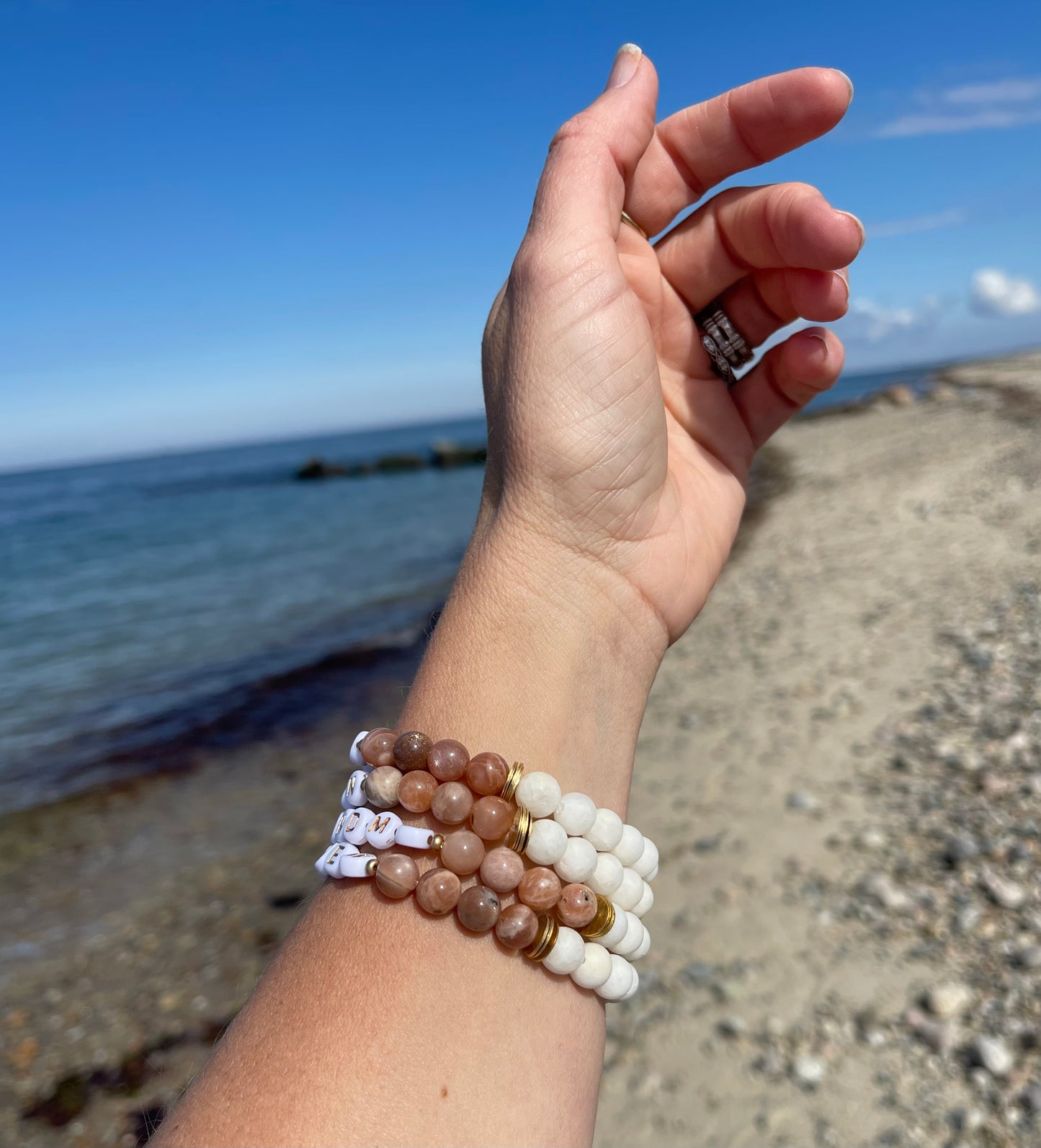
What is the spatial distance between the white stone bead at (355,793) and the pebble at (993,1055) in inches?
91.4

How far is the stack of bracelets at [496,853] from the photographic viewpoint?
1438mm

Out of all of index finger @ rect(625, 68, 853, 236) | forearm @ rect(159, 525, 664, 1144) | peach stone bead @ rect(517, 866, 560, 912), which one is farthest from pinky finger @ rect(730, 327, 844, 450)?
peach stone bead @ rect(517, 866, 560, 912)

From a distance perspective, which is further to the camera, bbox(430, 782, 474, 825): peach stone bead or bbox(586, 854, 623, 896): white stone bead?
bbox(586, 854, 623, 896): white stone bead

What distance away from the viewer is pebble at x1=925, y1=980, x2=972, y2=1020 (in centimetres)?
274

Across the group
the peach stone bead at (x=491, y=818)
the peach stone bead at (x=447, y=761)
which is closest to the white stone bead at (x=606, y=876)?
the peach stone bead at (x=491, y=818)

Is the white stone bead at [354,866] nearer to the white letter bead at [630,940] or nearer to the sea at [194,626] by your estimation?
the white letter bead at [630,940]

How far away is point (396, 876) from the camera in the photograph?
1418 millimetres

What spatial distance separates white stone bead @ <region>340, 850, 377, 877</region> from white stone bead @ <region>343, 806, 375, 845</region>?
0.12 ft

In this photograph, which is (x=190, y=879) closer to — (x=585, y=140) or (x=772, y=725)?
(x=772, y=725)

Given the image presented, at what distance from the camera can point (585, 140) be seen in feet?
7.07

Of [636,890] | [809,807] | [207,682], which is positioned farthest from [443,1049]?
[207,682]

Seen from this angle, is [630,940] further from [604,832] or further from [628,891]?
[604,832]

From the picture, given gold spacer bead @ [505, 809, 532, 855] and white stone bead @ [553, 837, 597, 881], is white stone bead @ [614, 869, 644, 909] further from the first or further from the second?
gold spacer bead @ [505, 809, 532, 855]

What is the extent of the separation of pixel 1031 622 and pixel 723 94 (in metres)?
4.95
